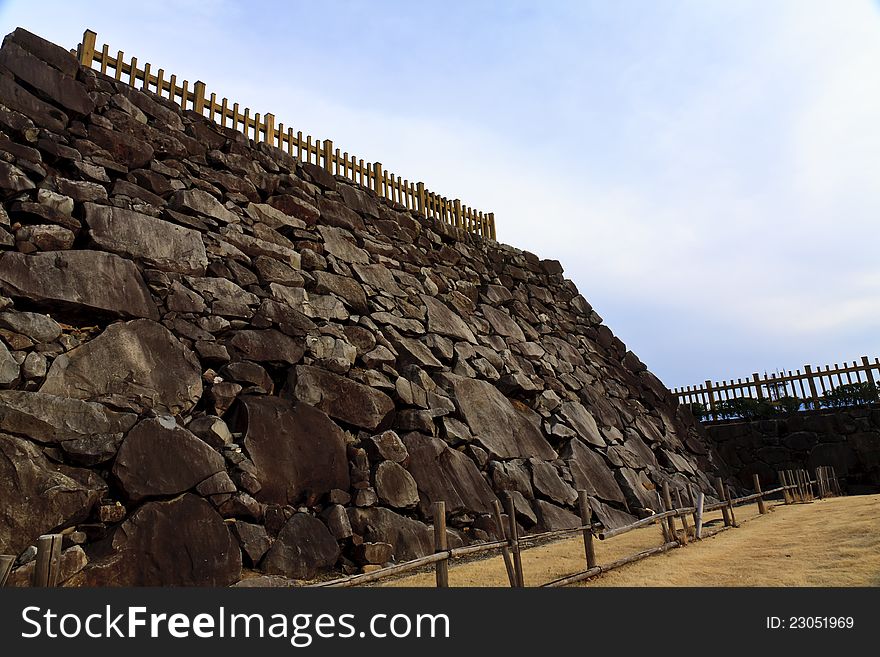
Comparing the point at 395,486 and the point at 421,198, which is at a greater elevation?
the point at 421,198

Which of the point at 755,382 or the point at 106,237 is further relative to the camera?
the point at 755,382

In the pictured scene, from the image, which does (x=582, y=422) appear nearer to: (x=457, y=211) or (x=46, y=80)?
(x=457, y=211)

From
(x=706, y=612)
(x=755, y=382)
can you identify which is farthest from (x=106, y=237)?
(x=755, y=382)

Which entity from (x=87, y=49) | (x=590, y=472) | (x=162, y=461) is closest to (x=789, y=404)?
(x=590, y=472)

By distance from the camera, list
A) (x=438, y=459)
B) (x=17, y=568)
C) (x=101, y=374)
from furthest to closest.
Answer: (x=438, y=459), (x=101, y=374), (x=17, y=568)

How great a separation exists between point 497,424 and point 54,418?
6.27 metres

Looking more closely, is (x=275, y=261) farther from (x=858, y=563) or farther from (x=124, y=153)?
(x=858, y=563)

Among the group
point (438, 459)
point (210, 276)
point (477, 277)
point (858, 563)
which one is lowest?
point (858, 563)

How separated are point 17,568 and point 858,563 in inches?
298

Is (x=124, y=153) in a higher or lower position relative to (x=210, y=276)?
higher

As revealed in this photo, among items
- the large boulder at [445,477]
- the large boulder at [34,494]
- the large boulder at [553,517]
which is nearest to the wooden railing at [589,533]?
the large boulder at [553,517]

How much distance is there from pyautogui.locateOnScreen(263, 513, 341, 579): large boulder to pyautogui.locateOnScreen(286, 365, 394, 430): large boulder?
1.50m

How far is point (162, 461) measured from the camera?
535cm

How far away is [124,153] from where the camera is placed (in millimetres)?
7660
